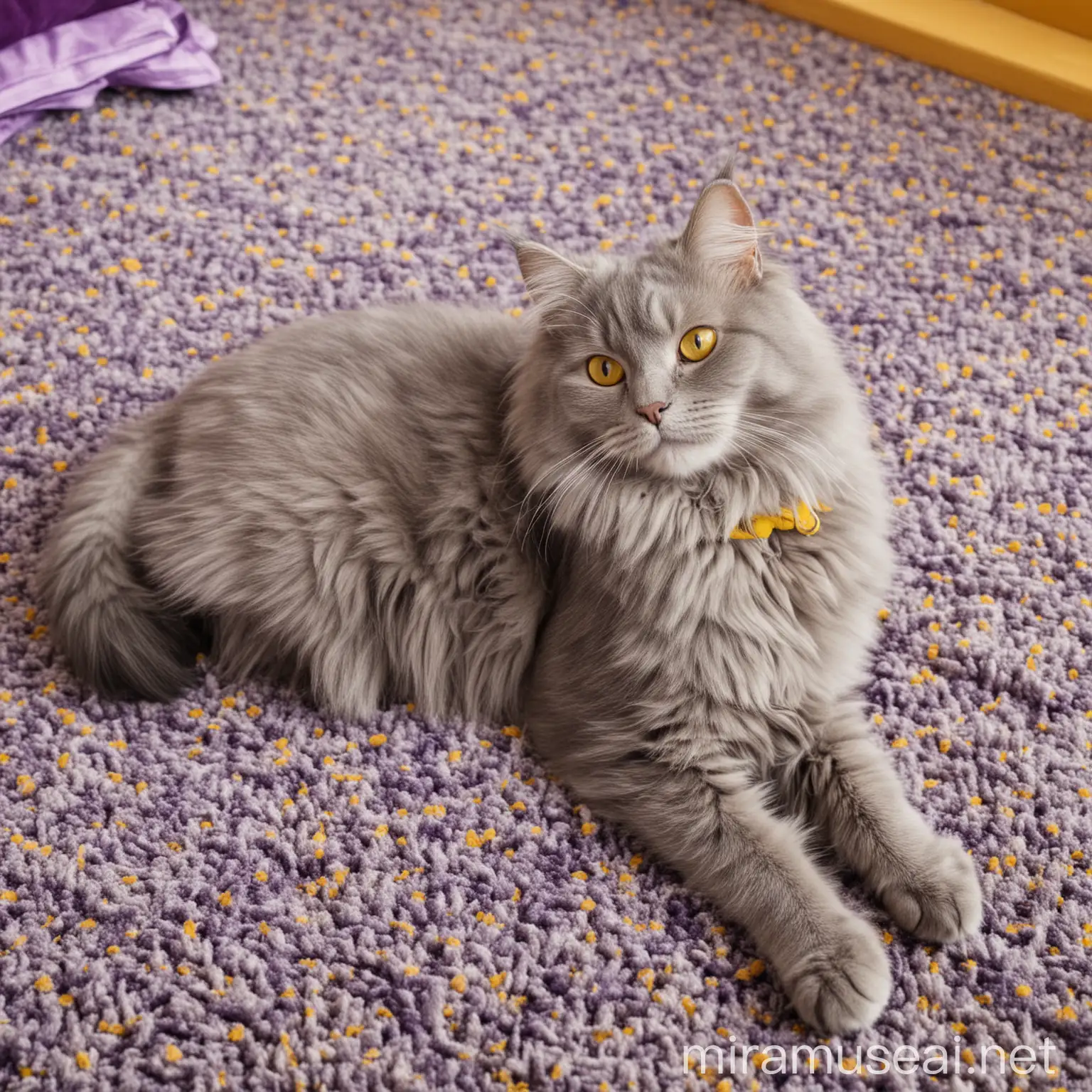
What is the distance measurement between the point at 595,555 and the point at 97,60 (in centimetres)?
188

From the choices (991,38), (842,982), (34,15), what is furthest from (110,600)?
(991,38)

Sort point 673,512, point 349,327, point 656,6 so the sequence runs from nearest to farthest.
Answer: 1. point 673,512
2. point 349,327
3. point 656,6

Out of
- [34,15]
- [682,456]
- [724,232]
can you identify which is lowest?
[682,456]

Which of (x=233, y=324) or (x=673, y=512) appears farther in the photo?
(x=233, y=324)

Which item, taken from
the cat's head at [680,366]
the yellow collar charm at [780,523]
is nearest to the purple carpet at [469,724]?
the yellow collar charm at [780,523]

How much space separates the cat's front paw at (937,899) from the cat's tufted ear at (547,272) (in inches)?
36.2

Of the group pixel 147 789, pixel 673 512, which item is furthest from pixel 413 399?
pixel 147 789

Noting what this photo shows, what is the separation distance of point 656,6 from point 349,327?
1.74m

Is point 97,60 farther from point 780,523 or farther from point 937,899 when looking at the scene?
point 937,899

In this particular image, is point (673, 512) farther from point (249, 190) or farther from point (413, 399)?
point (249, 190)

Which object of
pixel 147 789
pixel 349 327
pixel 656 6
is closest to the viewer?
pixel 147 789

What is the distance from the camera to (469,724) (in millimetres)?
1753

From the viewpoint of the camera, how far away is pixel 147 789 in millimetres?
1665

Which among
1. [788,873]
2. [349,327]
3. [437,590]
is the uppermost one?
[349,327]
